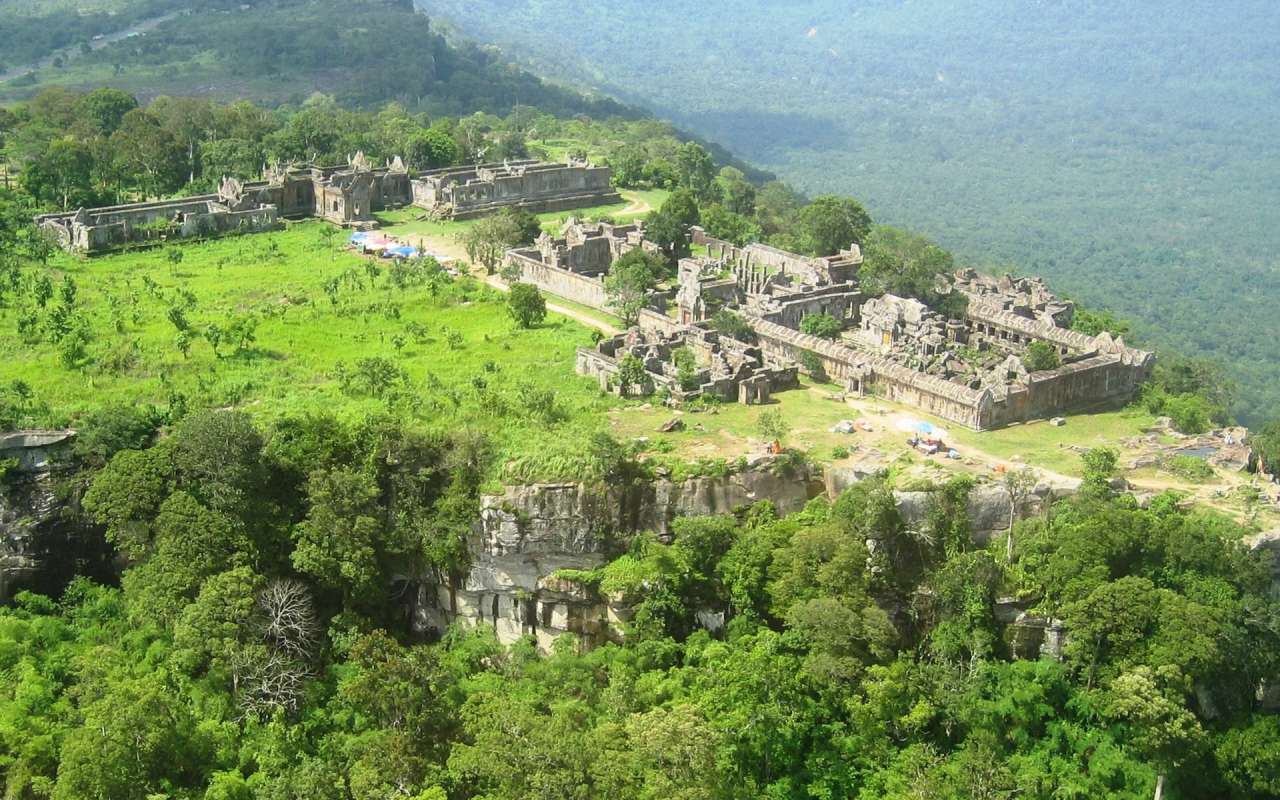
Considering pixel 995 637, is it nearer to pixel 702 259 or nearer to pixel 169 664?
pixel 169 664

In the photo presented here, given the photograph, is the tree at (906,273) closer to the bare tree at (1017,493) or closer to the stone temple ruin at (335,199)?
the bare tree at (1017,493)

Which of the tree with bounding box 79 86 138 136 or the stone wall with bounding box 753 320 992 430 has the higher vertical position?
the tree with bounding box 79 86 138 136

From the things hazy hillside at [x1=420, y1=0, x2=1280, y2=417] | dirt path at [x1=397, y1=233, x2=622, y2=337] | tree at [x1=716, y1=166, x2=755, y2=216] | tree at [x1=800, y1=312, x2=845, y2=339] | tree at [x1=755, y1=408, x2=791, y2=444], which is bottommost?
hazy hillside at [x1=420, y1=0, x2=1280, y2=417]

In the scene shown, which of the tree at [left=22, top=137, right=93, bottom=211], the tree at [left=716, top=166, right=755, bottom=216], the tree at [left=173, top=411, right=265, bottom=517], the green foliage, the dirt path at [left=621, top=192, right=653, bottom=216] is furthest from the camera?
the tree at [left=716, top=166, right=755, bottom=216]

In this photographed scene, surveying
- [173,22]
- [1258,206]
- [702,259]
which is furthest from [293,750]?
[1258,206]

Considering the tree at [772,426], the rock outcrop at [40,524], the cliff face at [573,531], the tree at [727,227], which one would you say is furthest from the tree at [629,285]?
the rock outcrop at [40,524]

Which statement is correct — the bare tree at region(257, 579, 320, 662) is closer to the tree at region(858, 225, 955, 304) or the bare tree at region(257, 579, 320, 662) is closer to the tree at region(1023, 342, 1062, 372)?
the tree at region(1023, 342, 1062, 372)

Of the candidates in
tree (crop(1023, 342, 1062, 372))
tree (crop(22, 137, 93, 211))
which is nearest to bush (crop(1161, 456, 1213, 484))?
tree (crop(1023, 342, 1062, 372))
